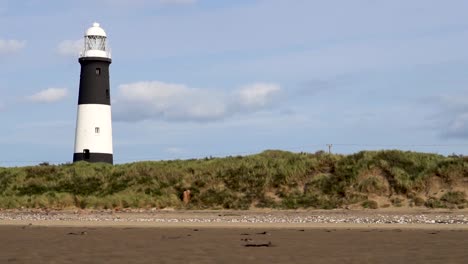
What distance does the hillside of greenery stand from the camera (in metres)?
29.9

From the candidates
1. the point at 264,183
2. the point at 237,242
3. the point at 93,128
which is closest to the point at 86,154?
the point at 93,128

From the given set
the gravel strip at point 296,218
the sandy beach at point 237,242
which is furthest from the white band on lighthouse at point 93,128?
the sandy beach at point 237,242

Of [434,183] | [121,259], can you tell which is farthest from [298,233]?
[434,183]

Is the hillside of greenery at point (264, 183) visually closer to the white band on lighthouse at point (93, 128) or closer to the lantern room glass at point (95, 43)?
the white band on lighthouse at point (93, 128)

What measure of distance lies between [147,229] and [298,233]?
150 inches

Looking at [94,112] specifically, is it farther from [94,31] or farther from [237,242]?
[237,242]

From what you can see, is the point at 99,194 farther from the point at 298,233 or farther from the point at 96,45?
the point at 298,233

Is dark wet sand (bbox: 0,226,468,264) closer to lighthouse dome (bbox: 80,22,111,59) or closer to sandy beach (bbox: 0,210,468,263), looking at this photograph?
sandy beach (bbox: 0,210,468,263)

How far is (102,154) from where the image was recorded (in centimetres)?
4350

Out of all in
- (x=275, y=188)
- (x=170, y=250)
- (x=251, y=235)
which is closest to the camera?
(x=170, y=250)

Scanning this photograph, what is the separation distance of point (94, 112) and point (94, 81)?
71.7 inches

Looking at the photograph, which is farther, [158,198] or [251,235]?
[158,198]

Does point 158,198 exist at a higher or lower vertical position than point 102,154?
lower

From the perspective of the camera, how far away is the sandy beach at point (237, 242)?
1098cm
